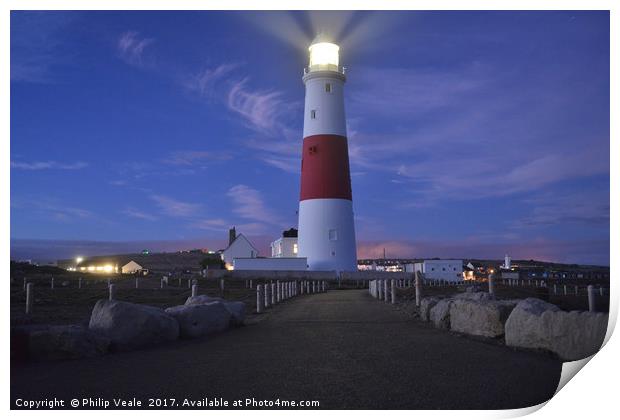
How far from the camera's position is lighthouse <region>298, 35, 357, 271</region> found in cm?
3300

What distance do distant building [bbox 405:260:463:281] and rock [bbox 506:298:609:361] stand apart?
5739 cm

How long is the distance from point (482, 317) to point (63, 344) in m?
5.87

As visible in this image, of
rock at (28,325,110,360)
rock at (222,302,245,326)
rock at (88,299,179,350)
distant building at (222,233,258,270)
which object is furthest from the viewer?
distant building at (222,233,258,270)

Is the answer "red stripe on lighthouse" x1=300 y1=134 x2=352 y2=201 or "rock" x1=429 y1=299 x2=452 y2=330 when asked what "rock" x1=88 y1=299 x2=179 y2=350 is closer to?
"rock" x1=429 y1=299 x2=452 y2=330

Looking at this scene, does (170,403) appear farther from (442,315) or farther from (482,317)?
(442,315)

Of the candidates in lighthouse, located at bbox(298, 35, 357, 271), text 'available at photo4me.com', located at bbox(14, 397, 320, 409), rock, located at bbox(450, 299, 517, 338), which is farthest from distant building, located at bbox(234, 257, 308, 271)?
text 'available at photo4me.com', located at bbox(14, 397, 320, 409)

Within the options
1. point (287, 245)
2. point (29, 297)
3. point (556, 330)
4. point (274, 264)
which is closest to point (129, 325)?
point (556, 330)

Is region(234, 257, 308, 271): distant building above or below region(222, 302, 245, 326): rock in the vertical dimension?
above

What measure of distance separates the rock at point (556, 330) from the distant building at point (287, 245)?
41.3 meters

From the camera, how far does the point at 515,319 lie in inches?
290

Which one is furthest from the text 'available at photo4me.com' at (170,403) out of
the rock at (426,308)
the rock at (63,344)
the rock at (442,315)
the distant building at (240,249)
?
the distant building at (240,249)
